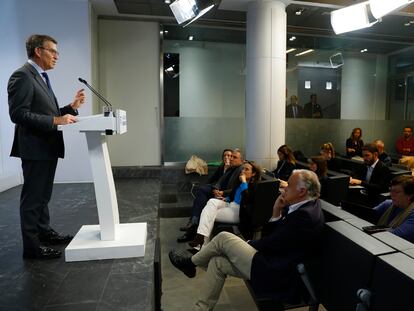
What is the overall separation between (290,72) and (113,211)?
5.46 meters

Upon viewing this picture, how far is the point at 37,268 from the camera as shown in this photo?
205 cm

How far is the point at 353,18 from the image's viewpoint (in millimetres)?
3334

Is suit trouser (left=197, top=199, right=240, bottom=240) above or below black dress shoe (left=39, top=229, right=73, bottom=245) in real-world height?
below

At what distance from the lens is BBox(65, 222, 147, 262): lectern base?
6.96ft

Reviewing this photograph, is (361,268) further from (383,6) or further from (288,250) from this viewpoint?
(383,6)

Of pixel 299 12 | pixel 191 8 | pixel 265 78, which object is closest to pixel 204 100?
pixel 265 78

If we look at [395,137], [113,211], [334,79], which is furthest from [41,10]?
[395,137]

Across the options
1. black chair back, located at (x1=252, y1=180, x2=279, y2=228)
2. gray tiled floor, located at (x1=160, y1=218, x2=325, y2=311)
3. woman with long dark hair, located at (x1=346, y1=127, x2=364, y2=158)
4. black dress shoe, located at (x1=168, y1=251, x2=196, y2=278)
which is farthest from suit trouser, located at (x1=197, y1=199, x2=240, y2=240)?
woman with long dark hair, located at (x1=346, y1=127, x2=364, y2=158)

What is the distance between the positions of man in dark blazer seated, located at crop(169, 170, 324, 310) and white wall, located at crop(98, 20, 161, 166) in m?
3.96

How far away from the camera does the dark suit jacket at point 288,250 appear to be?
191 cm

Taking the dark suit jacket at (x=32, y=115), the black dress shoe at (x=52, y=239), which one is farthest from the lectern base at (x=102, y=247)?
the dark suit jacket at (x=32, y=115)

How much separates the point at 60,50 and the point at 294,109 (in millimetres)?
4409

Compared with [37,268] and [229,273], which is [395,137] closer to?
[229,273]

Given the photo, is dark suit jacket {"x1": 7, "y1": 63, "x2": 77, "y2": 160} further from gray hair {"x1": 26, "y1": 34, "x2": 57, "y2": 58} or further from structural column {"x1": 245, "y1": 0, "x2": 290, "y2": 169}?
structural column {"x1": 245, "y1": 0, "x2": 290, "y2": 169}
